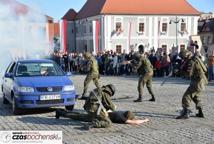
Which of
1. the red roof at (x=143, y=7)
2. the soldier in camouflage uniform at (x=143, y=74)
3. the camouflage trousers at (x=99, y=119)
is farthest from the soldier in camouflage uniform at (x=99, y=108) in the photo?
the red roof at (x=143, y=7)

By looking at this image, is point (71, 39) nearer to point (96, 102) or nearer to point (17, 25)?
point (17, 25)

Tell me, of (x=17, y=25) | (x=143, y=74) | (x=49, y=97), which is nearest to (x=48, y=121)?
(x=49, y=97)

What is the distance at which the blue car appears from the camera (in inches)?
451

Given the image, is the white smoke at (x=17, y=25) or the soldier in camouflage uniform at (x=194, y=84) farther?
the white smoke at (x=17, y=25)

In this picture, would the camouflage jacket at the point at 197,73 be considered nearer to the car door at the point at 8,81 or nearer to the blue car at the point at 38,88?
the blue car at the point at 38,88

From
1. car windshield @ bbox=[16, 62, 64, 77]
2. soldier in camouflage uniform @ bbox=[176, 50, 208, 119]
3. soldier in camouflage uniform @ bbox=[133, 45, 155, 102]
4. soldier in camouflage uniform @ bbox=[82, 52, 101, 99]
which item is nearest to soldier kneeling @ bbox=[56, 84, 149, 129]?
soldier in camouflage uniform @ bbox=[176, 50, 208, 119]

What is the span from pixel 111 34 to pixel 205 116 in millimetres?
60572

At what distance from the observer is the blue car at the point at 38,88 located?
11453 mm

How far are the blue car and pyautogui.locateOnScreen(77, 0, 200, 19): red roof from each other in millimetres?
61041

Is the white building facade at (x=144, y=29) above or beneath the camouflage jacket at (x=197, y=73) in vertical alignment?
above

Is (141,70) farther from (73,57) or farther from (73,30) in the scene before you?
(73,30)

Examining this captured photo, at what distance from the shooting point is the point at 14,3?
15016 millimetres

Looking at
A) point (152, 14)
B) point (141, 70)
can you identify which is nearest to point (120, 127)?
point (141, 70)

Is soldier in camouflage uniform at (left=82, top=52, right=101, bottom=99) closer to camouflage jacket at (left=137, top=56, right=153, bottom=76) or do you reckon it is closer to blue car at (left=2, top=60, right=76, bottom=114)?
camouflage jacket at (left=137, top=56, right=153, bottom=76)
